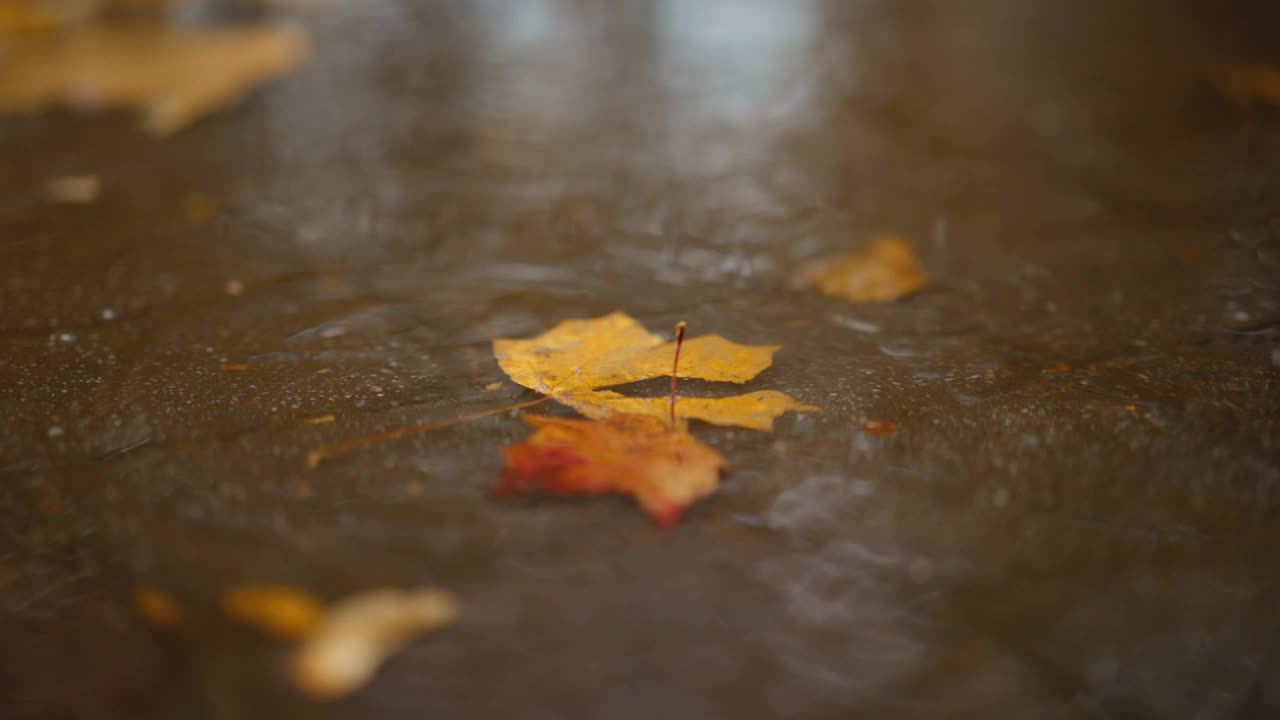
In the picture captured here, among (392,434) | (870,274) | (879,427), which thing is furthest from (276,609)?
(870,274)

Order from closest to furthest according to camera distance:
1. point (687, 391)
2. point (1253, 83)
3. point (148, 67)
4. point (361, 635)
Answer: point (361, 635) < point (687, 391) < point (1253, 83) < point (148, 67)

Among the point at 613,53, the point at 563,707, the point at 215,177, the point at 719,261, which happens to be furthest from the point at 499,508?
the point at 613,53

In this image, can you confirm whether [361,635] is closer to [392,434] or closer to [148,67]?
[392,434]

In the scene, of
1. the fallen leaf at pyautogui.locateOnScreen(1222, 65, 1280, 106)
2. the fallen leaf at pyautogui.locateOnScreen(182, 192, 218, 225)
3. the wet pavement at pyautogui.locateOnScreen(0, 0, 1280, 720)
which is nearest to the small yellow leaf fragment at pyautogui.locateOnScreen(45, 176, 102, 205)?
the wet pavement at pyautogui.locateOnScreen(0, 0, 1280, 720)

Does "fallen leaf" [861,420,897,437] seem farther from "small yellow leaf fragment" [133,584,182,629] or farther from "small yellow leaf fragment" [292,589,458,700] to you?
"small yellow leaf fragment" [133,584,182,629]

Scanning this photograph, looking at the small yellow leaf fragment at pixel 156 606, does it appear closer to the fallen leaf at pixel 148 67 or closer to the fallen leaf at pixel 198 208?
the fallen leaf at pixel 198 208

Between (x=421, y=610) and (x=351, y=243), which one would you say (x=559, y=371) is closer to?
(x=421, y=610)
